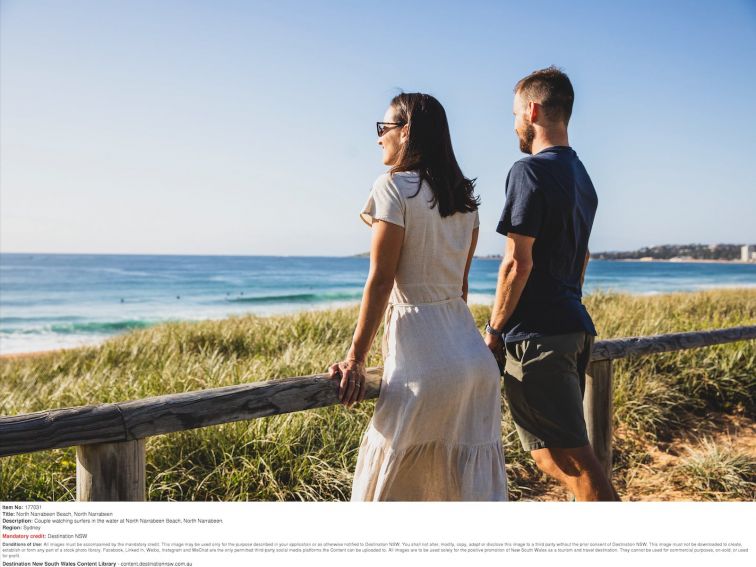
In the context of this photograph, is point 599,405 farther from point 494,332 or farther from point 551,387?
point 494,332

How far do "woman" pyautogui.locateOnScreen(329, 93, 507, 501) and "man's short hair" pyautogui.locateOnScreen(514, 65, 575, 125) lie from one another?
1.66 ft

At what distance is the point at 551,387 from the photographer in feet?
6.67

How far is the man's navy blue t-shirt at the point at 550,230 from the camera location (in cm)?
193

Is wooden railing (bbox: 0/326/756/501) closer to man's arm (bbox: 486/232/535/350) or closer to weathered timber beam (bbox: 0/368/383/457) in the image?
weathered timber beam (bbox: 0/368/383/457)

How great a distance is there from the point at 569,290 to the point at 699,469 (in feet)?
7.83

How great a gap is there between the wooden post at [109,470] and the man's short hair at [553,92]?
1842 millimetres

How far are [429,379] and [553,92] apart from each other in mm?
1190

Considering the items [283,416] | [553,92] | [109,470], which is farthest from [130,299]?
[553,92]

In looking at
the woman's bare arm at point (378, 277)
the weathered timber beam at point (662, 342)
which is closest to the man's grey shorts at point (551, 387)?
the woman's bare arm at point (378, 277)

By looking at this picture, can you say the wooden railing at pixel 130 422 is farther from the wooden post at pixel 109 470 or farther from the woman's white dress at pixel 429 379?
the woman's white dress at pixel 429 379

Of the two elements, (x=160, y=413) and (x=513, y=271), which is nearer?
(x=160, y=413)
